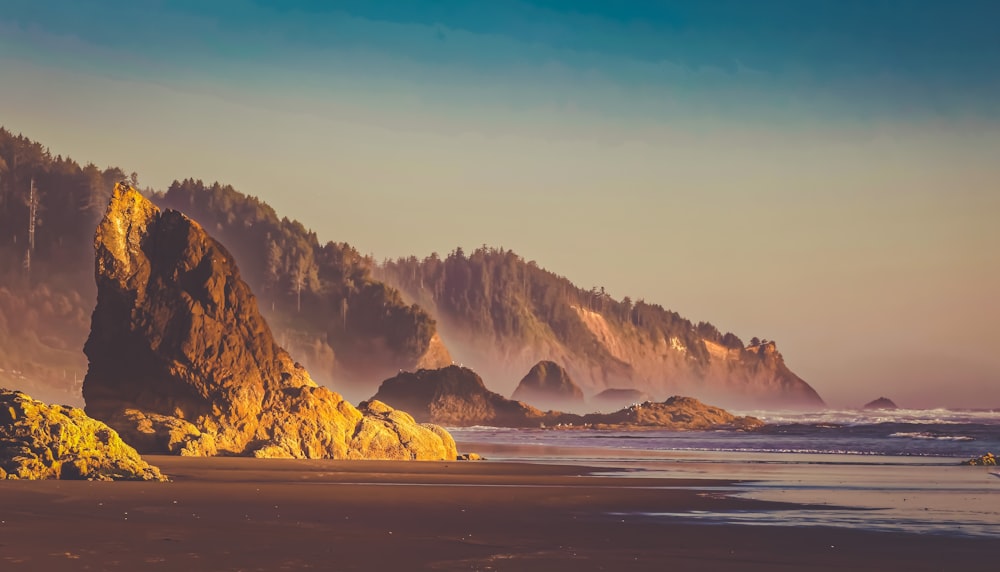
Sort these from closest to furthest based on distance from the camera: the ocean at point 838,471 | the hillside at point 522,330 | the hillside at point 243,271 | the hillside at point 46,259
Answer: the ocean at point 838,471, the hillside at point 46,259, the hillside at point 243,271, the hillside at point 522,330

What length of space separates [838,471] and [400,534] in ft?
68.0

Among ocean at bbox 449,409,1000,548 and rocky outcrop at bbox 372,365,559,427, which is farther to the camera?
rocky outcrop at bbox 372,365,559,427

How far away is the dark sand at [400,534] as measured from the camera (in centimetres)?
1202

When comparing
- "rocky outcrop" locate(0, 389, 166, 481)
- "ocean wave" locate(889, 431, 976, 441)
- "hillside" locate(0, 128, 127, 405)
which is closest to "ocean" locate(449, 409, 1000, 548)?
"ocean wave" locate(889, 431, 976, 441)

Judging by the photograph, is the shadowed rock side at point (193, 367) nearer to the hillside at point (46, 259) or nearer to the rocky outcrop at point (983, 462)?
the rocky outcrop at point (983, 462)

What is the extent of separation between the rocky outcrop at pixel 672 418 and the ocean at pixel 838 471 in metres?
15.4

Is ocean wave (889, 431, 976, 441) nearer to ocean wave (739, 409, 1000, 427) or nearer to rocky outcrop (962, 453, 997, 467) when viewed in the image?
ocean wave (739, 409, 1000, 427)

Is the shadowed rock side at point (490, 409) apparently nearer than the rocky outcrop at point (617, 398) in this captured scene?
Yes

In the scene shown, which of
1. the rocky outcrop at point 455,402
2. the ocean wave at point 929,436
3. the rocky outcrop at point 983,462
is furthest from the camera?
the rocky outcrop at point 455,402

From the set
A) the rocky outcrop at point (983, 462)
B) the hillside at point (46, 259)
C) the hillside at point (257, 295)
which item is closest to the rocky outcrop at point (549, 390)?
the hillside at point (257, 295)

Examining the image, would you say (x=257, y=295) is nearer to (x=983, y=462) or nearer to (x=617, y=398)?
(x=617, y=398)

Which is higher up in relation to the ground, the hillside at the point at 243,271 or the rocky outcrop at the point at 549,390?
the hillside at the point at 243,271

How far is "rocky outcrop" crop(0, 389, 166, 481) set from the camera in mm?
20047

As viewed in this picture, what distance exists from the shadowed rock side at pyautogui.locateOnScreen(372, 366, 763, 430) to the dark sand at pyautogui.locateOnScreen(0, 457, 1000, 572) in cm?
6577
